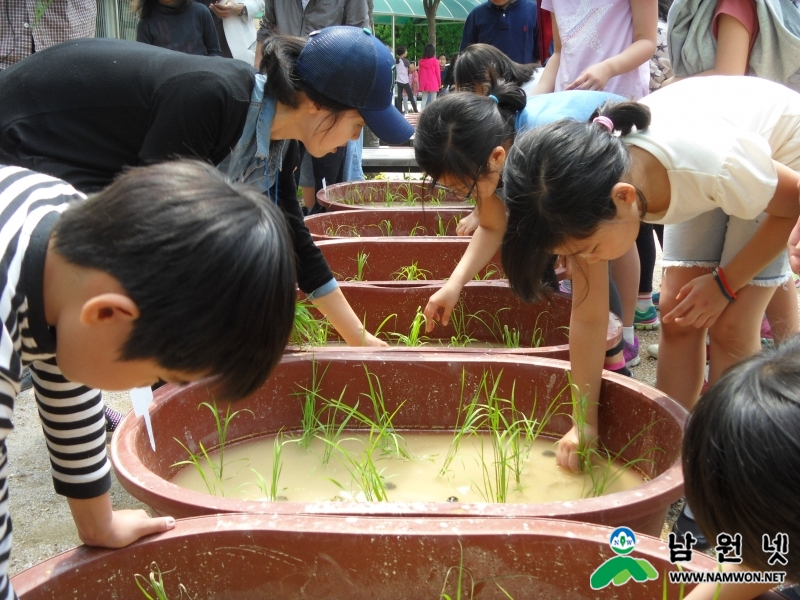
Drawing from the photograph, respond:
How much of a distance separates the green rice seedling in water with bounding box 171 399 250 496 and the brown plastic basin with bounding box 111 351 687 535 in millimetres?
23

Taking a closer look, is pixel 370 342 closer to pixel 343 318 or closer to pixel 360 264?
pixel 343 318

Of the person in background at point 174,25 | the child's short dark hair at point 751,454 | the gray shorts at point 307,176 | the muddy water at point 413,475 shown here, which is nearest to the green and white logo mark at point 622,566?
the child's short dark hair at point 751,454

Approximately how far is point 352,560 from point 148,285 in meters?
0.59

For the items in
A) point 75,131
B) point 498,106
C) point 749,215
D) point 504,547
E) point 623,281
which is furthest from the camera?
point 623,281

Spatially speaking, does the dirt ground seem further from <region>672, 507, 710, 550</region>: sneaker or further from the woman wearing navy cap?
the woman wearing navy cap

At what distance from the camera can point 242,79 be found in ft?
5.51

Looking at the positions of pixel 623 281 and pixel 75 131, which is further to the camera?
pixel 623 281

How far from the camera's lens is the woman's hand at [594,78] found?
2.37 meters

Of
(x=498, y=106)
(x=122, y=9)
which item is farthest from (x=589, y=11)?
(x=122, y=9)

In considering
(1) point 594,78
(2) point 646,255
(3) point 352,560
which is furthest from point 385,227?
(3) point 352,560

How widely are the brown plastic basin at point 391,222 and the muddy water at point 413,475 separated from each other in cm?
167

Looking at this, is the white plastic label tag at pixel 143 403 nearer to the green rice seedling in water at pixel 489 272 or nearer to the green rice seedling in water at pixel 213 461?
the green rice seedling in water at pixel 213 461

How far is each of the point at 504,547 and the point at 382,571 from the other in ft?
0.65

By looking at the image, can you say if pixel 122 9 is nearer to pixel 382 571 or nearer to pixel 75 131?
pixel 75 131
